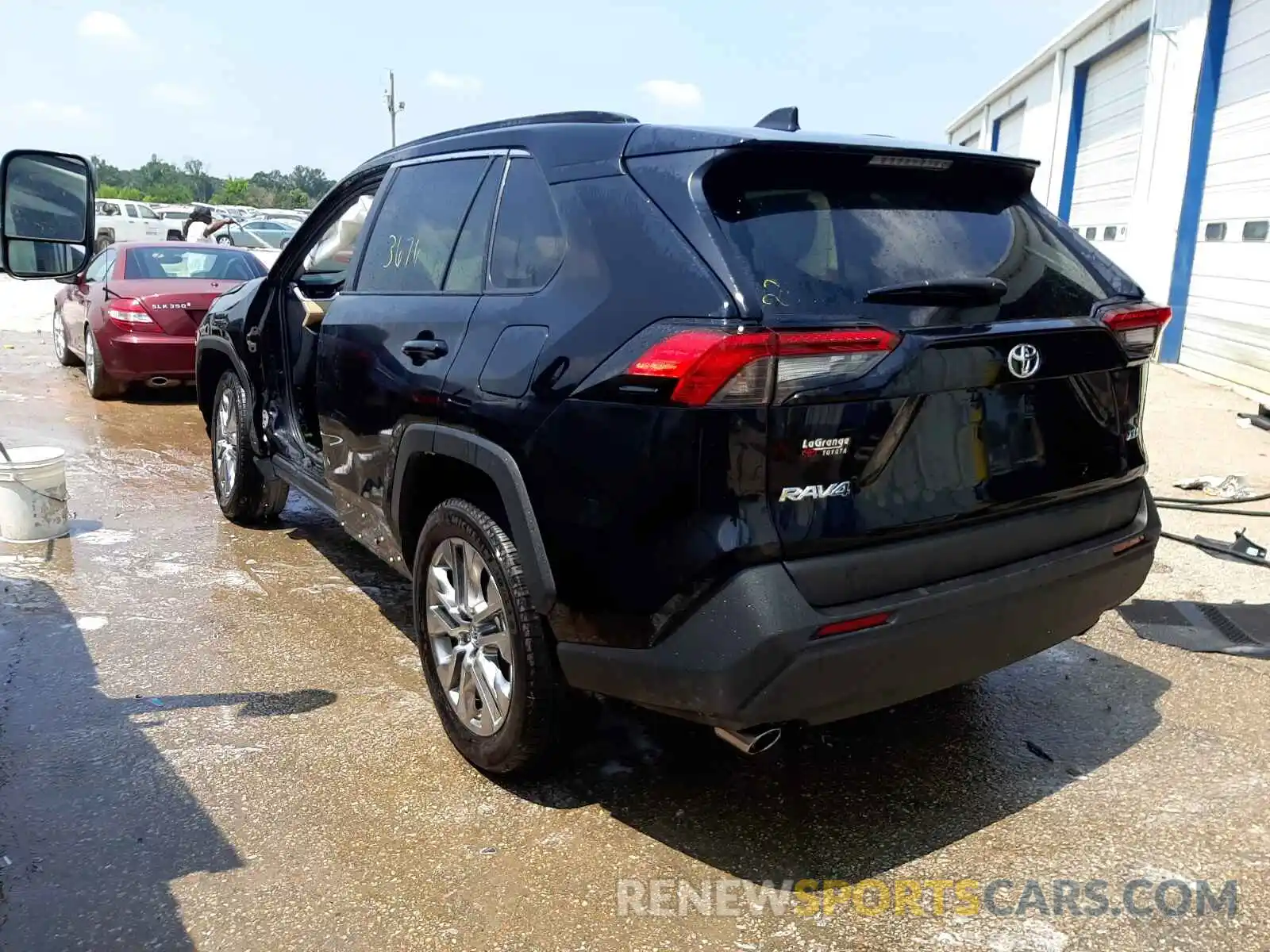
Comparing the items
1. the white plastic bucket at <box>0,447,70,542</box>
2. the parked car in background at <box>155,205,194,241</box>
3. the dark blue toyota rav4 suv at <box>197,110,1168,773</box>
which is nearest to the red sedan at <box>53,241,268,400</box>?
the white plastic bucket at <box>0,447,70,542</box>

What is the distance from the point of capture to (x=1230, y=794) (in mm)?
3041

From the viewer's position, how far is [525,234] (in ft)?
9.84

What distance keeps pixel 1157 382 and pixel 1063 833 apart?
8.78 metres

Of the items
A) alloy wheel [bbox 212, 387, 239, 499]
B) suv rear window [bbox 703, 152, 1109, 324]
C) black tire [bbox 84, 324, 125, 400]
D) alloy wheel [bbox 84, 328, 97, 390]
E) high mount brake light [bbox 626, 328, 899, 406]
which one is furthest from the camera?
alloy wheel [bbox 84, 328, 97, 390]

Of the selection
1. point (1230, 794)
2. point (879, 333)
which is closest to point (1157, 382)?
point (1230, 794)

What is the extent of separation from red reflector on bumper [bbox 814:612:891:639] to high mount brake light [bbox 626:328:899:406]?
535mm

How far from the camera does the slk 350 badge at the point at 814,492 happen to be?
2.30m

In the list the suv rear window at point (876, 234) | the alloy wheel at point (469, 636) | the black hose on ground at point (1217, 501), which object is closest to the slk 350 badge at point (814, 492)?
the suv rear window at point (876, 234)

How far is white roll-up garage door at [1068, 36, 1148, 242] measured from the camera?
13359 mm

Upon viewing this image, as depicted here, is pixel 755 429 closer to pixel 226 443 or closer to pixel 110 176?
pixel 226 443

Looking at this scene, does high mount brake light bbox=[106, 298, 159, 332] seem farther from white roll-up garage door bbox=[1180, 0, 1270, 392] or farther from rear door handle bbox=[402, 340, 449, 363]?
white roll-up garage door bbox=[1180, 0, 1270, 392]

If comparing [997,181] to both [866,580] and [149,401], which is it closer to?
[866,580]

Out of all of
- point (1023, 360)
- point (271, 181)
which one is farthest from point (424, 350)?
point (271, 181)

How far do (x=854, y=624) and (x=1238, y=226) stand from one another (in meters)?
10.0
